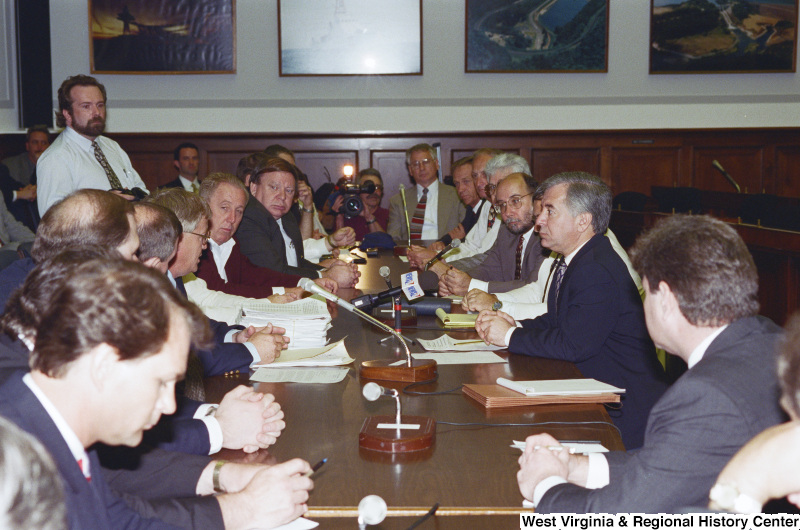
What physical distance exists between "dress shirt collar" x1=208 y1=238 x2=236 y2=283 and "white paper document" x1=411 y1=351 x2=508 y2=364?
1.85m

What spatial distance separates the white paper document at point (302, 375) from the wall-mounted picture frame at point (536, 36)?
683 centimetres

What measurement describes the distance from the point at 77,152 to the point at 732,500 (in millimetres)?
4633

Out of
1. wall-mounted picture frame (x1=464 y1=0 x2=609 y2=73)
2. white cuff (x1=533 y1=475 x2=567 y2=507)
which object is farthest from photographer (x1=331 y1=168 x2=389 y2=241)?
white cuff (x1=533 y1=475 x2=567 y2=507)

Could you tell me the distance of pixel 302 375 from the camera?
2.62m

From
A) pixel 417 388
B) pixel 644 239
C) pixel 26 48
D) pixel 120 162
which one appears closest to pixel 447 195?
pixel 120 162

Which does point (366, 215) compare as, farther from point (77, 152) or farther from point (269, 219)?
point (77, 152)

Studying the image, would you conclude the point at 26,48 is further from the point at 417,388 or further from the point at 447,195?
the point at 417,388

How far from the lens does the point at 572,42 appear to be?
29.5ft

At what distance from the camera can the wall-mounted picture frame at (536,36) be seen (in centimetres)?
891

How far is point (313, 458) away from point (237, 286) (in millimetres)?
2433

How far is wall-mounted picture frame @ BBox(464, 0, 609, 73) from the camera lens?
8914 millimetres

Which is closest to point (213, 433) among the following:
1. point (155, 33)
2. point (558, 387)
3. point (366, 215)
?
point (558, 387)

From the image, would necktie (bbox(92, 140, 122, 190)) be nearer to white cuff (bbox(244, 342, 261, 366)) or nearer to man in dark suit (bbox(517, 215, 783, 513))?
white cuff (bbox(244, 342, 261, 366))

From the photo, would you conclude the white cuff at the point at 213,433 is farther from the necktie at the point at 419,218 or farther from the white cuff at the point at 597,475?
the necktie at the point at 419,218
